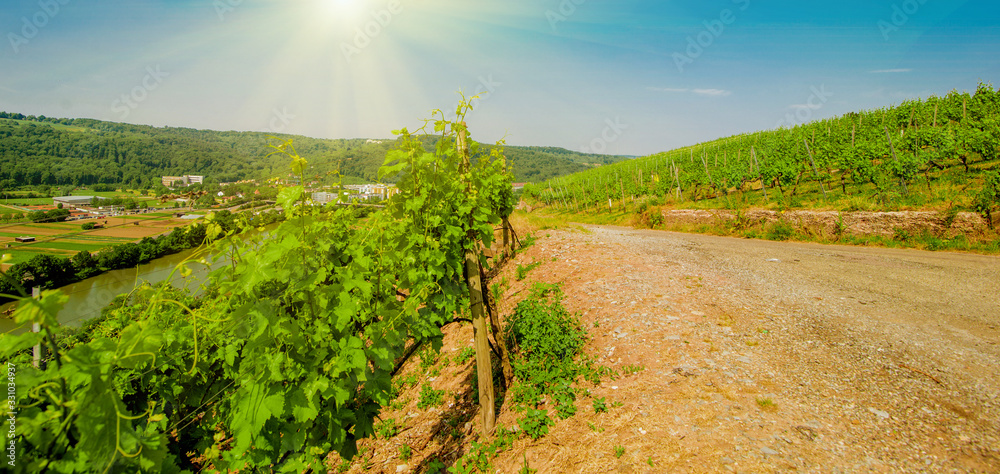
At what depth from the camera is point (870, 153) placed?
1474 centimetres

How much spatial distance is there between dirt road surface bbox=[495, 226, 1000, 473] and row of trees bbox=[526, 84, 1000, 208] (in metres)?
8.09

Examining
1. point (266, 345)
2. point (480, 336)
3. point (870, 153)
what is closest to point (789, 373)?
point (480, 336)

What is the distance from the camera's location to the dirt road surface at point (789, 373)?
3.32 metres

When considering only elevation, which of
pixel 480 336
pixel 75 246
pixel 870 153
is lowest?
A: pixel 75 246

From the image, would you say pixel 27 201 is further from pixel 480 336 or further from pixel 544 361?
pixel 544 361

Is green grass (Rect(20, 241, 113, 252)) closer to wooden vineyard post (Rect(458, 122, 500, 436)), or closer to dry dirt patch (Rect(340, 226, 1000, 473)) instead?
dry dirt patch (Rect(340, 226, 1000, 473))

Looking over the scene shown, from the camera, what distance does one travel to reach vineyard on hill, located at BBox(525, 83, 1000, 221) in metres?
13.0

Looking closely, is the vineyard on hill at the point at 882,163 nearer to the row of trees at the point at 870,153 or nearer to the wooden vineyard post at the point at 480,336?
the row of trees at the point at 870,153

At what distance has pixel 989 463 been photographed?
3074 mm

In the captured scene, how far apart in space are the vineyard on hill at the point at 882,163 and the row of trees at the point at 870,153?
4cm

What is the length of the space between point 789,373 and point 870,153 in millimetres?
15807

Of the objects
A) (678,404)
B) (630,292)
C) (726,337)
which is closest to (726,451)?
(678,404)

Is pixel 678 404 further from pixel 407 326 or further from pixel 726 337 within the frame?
pixel 407 326

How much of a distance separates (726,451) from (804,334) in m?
3.15
